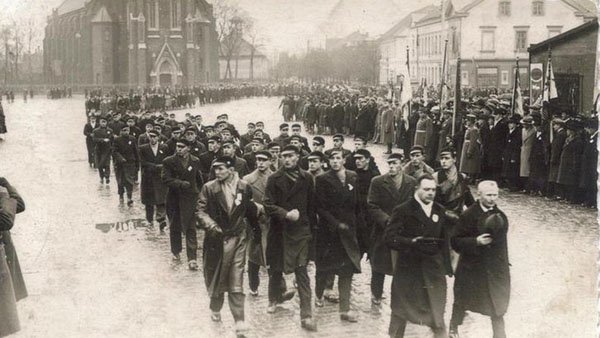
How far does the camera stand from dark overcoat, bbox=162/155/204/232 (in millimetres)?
10148

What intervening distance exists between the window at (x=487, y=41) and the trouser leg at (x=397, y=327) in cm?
3119

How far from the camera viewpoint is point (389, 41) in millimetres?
45281

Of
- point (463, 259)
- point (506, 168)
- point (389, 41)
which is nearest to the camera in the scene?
point (463, 259)

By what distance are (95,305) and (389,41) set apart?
3870 cm

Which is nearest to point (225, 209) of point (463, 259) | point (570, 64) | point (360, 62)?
point (463, 259)

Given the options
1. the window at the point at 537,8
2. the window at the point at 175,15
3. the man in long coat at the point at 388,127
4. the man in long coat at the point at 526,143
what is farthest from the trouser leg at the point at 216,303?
the window at the point at 175,15

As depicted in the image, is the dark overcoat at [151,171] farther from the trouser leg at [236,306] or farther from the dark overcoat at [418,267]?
the dark overcoat at [418,267]

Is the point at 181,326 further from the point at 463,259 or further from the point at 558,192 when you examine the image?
the point at 558,192

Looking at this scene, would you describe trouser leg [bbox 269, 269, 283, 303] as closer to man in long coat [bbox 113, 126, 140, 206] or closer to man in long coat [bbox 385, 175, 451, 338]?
man in long coat [bbox 385, 175, 451, 338]

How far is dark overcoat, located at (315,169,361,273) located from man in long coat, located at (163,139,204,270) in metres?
2.73

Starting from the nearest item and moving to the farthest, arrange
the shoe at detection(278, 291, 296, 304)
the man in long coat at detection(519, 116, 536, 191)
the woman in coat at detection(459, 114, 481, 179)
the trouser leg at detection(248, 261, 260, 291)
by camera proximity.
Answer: the shoe at detection(278, 291, 296, 304), the trouser leg at detection(248, 261, 260, 291), the man in long coat at detection(519, 116, 536, 191), the woman in coat at detection(459, 114, 481, 179)

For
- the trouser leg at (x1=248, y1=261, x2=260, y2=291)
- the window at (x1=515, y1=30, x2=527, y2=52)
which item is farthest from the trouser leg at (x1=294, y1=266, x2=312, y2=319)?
the window at (x1=515, y1=30, x2=527, y2=52)

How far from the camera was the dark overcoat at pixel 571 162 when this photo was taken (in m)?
13.7

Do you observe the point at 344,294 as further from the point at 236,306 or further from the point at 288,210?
the point at 236,306
